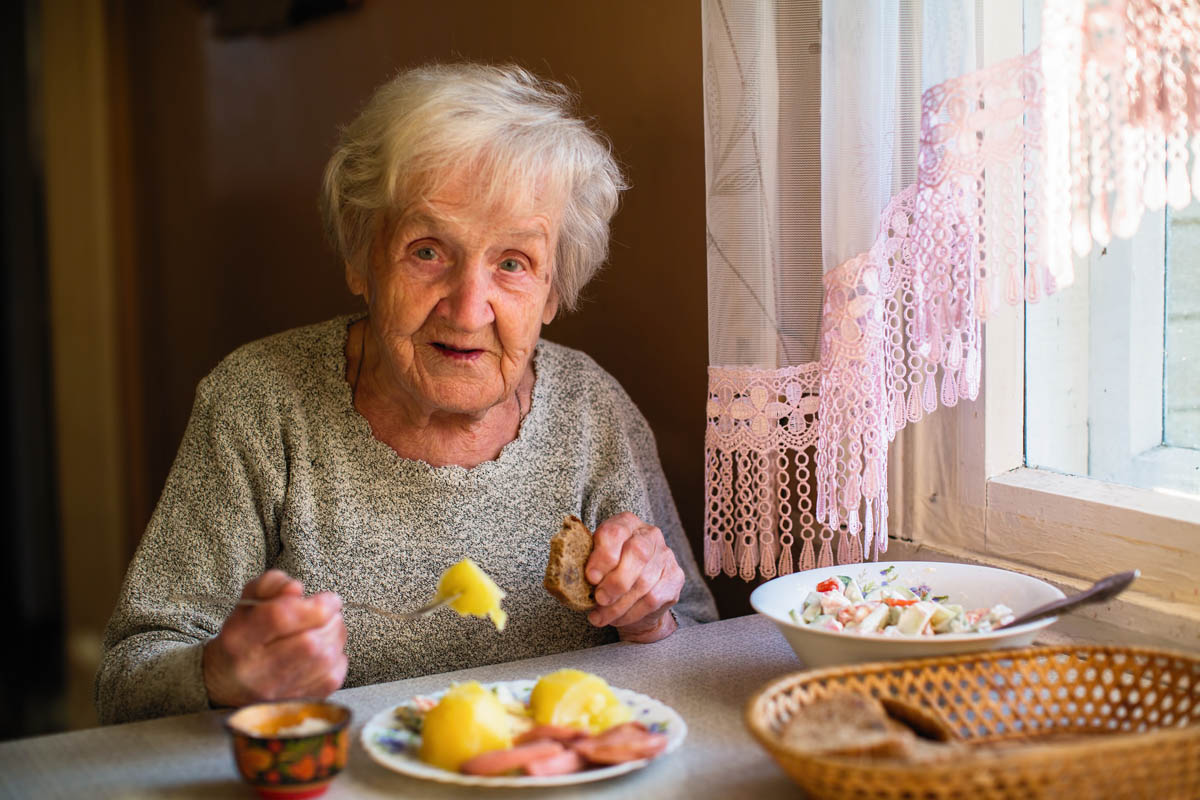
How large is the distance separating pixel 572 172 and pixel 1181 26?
0.73 metres

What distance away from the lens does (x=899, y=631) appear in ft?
3.56

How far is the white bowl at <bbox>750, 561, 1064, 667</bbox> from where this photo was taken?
1000 millimetres

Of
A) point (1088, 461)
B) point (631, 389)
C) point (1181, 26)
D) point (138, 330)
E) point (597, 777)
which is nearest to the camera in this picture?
point (597, 777)

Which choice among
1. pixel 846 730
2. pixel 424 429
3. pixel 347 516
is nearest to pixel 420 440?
pixel 424 429

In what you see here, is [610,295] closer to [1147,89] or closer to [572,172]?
[572,172]

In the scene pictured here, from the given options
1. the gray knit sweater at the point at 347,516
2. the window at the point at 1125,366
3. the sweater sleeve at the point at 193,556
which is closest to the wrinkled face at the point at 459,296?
the gray knit sweater at the point at 347,516

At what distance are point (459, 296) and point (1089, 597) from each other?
2.59 ft

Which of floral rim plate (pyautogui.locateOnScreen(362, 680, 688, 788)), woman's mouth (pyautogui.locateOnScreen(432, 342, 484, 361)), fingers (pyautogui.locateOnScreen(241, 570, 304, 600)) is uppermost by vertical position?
woman's mouth (pyautogui.locateOnScreen(432, 342, 484, 361))

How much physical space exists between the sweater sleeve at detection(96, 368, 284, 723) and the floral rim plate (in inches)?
10.2

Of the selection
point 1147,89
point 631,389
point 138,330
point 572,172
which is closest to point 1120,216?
point 1147,89

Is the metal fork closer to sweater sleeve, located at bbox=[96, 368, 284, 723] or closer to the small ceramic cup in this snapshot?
sweater sleeve, located at bbox=[96, 368, 284, 723]

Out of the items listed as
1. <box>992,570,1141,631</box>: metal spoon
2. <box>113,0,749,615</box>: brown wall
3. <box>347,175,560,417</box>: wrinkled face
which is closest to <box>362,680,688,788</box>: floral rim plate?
<box>992,570,1141,631</box>: metal spoon

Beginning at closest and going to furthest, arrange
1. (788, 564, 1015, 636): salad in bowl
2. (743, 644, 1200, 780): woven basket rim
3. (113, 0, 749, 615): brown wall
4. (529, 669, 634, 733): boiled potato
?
(743, 644, 1200, 780): woven basket rim → (529, 669, 634, 733): boiled potato → (788, 564, 1015, 636): salad in bowl → (113, 0, 749, 615): brown wall

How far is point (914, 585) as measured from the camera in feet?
4.08
